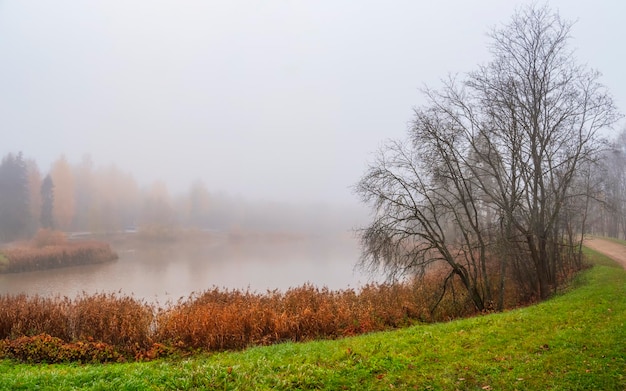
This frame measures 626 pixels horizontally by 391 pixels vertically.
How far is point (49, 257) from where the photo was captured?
118 ft

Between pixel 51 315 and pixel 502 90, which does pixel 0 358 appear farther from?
pixel 502 90

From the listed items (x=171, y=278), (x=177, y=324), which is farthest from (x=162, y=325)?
(x=171, y=278)

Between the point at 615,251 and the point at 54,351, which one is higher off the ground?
the point at 54,351

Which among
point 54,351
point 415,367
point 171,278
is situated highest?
point 415,367

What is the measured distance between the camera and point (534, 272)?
56.0 feet

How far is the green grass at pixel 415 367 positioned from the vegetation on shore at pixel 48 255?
34083 millimetres

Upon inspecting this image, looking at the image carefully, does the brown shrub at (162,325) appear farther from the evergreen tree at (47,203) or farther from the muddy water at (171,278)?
the evergreen tree at (47,203)

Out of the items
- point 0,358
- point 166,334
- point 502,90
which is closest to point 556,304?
point 502,90

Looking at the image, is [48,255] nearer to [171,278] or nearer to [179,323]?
[171,278]

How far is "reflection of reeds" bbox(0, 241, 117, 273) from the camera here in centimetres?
3419

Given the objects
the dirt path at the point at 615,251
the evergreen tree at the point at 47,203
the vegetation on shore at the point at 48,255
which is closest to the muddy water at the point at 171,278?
the vegetation on shore at the point at 48,255

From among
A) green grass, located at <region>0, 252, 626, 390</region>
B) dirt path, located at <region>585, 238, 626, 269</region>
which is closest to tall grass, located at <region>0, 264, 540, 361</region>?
green grass, located at <region>0, 252, 626, 390</region>

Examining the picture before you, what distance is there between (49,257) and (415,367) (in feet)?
136

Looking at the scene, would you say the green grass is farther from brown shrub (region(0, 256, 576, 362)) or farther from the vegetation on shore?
the vegetation on shore
